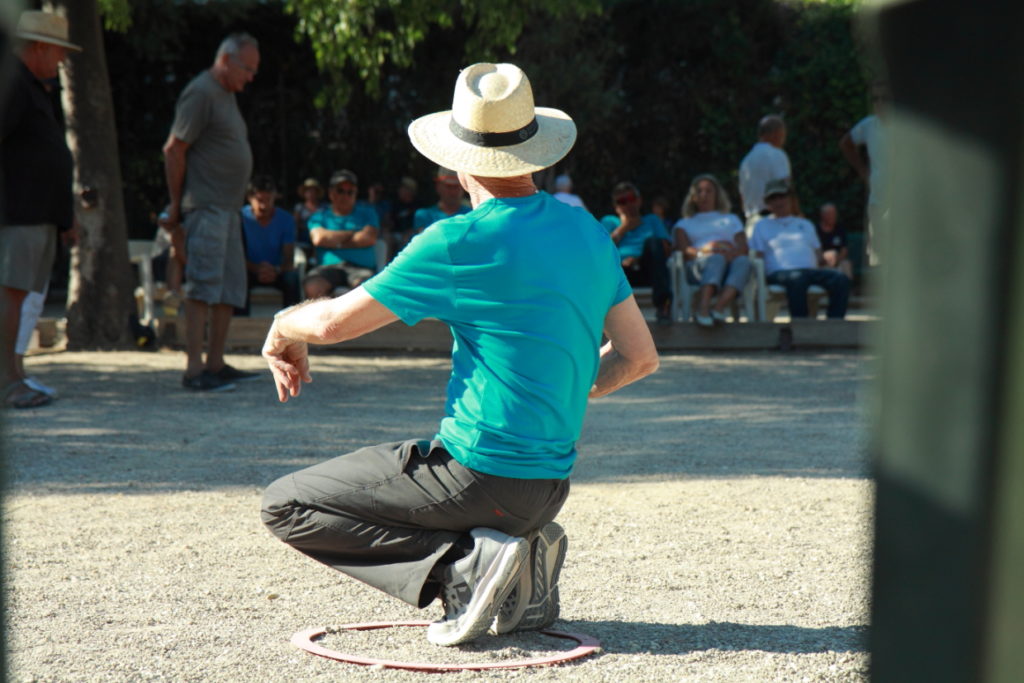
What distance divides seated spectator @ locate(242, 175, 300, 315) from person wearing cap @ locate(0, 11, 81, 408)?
3.81 metres

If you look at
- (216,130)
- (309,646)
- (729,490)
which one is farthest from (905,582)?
(216,130)

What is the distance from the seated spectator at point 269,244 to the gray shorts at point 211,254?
292 centimetres

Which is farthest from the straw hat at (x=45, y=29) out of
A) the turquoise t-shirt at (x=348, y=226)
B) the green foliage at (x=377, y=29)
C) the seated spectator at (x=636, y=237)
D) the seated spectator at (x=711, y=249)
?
the seated spectator at (x=711, y=249)

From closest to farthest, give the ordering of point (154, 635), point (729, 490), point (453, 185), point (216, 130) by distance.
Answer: point (154, 635) → point (729, 490) → point (216, 130) → point (453, 185)

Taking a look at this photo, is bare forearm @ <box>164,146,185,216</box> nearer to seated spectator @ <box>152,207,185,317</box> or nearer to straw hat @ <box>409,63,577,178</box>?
seated spectator @ <box>152,207,185,317</box>

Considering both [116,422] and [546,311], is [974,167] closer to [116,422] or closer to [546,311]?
[546,311]

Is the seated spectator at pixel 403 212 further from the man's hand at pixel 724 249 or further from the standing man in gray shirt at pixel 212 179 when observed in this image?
the standing man in gray shirt at pixel 212 179

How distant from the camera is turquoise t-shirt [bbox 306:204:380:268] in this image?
37.1ft

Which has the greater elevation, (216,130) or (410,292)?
(216,130)

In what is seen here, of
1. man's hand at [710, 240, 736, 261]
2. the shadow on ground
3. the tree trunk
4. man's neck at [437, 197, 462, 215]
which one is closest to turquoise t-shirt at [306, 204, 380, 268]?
man's neck at [437, 197, 462, 215]

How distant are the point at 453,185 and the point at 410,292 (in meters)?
7.55

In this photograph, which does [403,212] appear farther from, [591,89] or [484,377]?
[484,377]

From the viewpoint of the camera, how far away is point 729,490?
5617 millimetres

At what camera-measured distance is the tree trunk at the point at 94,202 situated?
32.9ft
